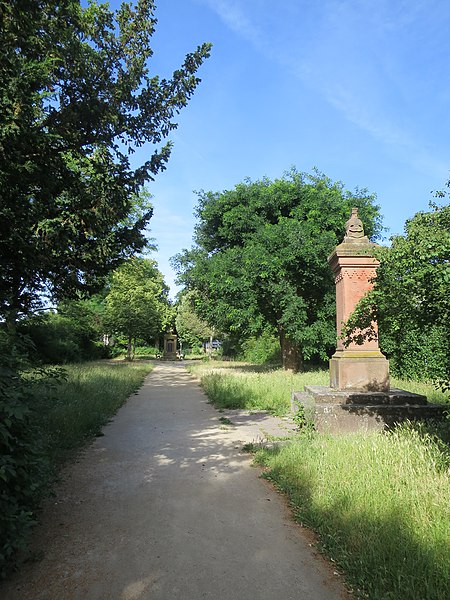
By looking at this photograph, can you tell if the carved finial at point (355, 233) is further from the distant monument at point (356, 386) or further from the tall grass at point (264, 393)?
the tall grass at point (264, 393)

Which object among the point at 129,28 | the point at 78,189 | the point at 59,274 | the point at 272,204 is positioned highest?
the point at 272,204

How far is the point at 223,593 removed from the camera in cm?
278

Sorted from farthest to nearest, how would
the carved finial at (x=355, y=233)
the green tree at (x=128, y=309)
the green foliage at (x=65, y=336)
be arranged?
1. the green tree at (x=128, y=309)
2. the green foliage at (x=65, y=336)
3. the carved finial at (x=355, y=233)

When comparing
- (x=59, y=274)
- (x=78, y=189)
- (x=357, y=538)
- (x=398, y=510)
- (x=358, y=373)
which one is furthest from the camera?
(x=358, y=373)

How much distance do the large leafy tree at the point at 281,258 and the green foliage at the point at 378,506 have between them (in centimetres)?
1163

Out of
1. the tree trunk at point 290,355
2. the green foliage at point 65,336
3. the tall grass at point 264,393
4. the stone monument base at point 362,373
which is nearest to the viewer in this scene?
the stone monument base at point 362,373

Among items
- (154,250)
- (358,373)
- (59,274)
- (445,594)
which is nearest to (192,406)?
(358,373)

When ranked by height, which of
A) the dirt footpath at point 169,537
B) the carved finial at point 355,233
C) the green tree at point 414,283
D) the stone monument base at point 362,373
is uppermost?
the carved finial at point 355,233

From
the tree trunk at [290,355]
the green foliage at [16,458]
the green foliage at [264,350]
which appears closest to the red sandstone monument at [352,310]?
the green foliage at [16,458]

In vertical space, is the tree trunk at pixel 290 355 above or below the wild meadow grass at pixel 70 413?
above

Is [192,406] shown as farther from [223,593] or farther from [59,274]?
[223,593]

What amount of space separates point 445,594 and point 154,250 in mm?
33807

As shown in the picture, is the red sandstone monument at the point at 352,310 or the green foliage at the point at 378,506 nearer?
the green foliage at the point at 378,506

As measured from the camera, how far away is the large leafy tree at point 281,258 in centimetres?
1708
